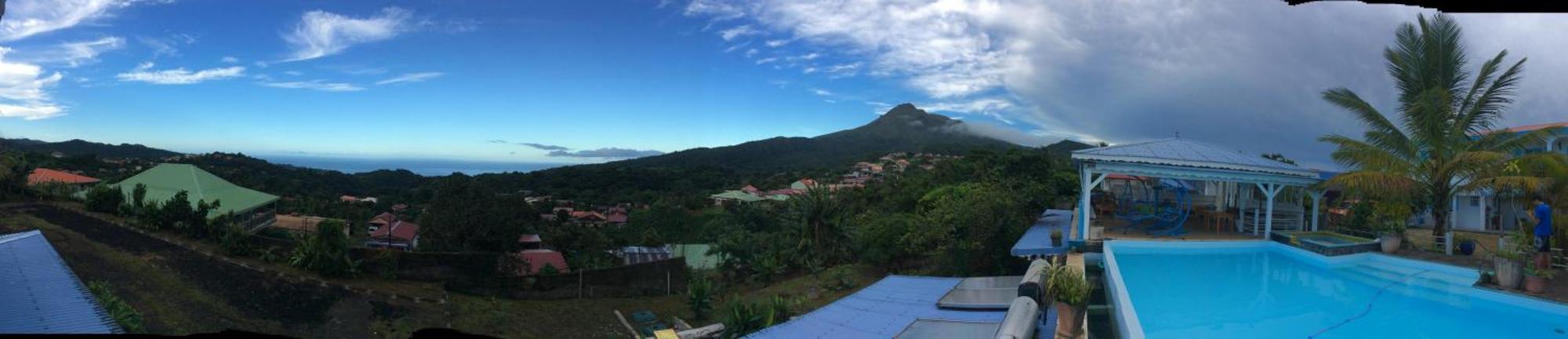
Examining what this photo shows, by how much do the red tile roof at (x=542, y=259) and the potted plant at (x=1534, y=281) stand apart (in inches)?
656

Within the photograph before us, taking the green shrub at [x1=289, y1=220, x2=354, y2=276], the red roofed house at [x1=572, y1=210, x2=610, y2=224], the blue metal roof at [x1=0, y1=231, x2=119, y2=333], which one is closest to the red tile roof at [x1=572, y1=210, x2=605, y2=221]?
the red roofed house at [x1=572, y1=210, x2=610, y2=224]

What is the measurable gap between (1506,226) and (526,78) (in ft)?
66.8

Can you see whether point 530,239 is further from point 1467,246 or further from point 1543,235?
point 1543,235

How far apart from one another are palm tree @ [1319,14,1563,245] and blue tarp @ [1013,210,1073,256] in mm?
3801

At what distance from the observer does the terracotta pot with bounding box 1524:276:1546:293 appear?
22.6ft

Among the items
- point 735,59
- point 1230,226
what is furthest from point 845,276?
point 1230,226

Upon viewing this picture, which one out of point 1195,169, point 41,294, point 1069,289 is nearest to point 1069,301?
point 1069,289

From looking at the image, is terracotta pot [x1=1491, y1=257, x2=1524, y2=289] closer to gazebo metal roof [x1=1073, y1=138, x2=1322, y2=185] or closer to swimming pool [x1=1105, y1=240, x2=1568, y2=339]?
swimming pool [x1=1105, y1=240, x2=1568, y2=339]

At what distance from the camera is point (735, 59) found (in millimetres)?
12977

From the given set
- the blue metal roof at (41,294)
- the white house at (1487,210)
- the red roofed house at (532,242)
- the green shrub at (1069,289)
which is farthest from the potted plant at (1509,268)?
the red roofed house at (532,242)

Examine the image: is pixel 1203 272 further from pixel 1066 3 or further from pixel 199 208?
pixel 199 208

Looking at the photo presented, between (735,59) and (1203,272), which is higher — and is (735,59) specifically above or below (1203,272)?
above

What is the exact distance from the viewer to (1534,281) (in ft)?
22.6

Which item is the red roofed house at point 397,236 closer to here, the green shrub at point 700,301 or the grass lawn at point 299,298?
→ the grass lawn at point 299,298
